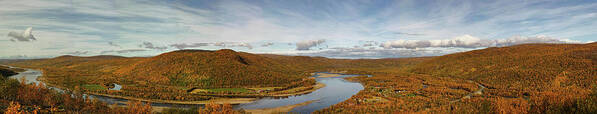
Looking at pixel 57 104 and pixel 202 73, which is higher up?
pixel 202 73

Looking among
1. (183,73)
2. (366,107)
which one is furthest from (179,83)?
(366,107)

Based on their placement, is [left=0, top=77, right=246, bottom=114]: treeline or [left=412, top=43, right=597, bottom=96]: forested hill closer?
[left=0, top=77, right=246, bottom=114]: treeline

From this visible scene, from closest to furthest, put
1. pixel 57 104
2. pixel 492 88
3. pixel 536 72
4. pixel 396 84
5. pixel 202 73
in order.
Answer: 1. pixel 57 104
2. pixel 492 88
3. pixel 536 72
4. pixel 396 84
5. pixel 202 73

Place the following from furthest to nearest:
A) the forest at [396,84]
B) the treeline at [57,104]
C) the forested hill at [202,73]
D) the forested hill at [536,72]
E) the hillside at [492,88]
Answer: the forested hill at [202,73] < the forested hill at [536,72] < the forest at [396,84] < the hillside at [492,88] < the treeline at [57,104]

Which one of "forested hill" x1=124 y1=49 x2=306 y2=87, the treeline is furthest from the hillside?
"forested hill" x1=124 y1=49 x2=306 y2=87

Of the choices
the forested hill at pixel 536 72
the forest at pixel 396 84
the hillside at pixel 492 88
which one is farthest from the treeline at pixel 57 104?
the forested hill at pixel 536 72

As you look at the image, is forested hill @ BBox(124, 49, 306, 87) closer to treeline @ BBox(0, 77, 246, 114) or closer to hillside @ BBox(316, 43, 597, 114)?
treeline @ BBox(0, 77, 246, 114)

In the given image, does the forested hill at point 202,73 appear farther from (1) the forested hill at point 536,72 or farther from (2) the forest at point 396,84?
(1) the forested hill at point 536,72

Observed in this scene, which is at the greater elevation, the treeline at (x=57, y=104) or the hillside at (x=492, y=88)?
the treeline at (x=57, y=104)

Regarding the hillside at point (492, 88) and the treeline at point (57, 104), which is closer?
the treeline at point (57, 104)

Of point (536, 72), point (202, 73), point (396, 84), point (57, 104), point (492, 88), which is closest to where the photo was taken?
point (57, 104)

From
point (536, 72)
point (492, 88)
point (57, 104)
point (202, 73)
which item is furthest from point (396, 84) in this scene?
point (57, 104)

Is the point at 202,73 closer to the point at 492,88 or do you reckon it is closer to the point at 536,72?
the point at 492,88
